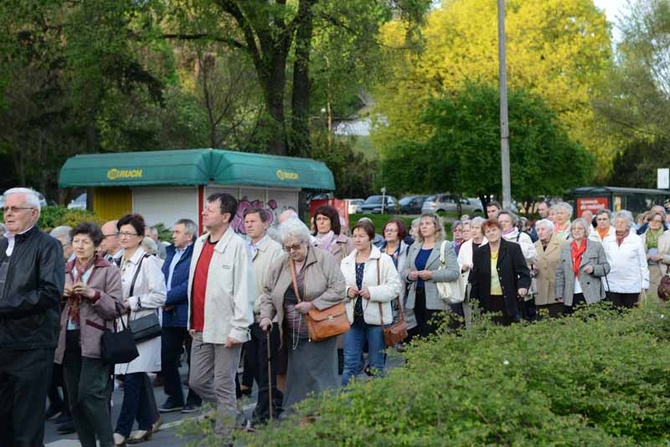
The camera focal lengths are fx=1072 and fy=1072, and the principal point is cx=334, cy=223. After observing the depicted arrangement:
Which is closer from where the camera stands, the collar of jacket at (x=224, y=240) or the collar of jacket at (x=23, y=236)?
the collar of jacket at (x=23, y=236)

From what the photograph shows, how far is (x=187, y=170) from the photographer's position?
Result: 2175cm

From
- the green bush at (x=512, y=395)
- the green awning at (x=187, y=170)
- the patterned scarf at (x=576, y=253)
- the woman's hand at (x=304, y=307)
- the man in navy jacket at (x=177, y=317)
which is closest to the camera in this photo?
the green bush at (x=512, y=395)

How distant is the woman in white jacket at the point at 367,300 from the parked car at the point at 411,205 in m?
52.8

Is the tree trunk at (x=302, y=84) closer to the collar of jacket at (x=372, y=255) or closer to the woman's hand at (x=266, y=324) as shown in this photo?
the collar of jacket at (x=372, y=255)

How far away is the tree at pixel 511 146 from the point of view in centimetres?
3516

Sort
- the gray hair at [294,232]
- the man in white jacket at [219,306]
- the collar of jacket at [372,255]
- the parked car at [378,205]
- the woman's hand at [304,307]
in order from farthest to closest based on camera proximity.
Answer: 1. the parked car at [378,205]
2. the collar of jacket at [372,255]
3. the gray hair at [294,232]
4. the woman's hand at [304,307]
5. the man in white jacket at [219,306]

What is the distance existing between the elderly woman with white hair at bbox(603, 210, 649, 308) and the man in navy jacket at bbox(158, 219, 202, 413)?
5.93 metres

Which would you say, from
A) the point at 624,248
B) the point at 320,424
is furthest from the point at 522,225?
the point at 320,424

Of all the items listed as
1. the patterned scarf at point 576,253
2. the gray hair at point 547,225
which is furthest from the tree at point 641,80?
the patterned scarf at point 576,253

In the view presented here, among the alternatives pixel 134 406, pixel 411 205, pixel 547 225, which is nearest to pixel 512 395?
pixel 134 406

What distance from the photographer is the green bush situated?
5109 millimetres

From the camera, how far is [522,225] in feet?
53.0

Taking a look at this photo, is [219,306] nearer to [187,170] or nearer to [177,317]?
[177,317]

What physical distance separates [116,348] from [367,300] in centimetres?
293
